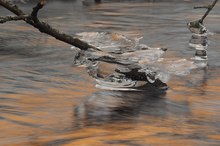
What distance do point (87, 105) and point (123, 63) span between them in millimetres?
625

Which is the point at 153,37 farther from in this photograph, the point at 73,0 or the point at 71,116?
the point at 73,0

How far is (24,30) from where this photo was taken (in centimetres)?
1243

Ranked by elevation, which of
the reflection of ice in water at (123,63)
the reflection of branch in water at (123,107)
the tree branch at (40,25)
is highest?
the tree branch at (40,25)

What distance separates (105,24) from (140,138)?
9303 mm

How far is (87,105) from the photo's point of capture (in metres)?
5.86

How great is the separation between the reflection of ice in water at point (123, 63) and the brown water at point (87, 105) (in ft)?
0.51

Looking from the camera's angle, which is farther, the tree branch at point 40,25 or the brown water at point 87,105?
the tree branch at point 40,25

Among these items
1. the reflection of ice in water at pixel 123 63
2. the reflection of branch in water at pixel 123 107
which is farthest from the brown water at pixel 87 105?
the reflection of ice in water at pixel 123 63

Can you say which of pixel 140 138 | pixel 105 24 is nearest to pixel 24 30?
pixel 105 24

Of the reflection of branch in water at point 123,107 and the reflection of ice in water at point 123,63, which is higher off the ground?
the reflection of ice in water at point 123,63

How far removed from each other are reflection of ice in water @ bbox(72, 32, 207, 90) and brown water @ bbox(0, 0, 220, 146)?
155 mm

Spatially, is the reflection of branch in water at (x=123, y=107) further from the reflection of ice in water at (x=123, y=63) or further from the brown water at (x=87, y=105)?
the reflection of ice in water at (x=123, y=63)

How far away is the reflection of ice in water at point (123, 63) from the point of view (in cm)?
612

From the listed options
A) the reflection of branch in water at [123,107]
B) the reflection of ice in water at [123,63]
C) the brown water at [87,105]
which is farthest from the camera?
the reflection of ice in water at [123,63]
